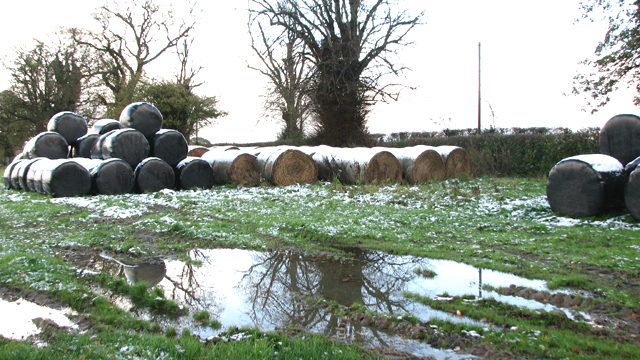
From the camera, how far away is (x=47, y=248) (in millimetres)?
5949

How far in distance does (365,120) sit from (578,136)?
11.3m

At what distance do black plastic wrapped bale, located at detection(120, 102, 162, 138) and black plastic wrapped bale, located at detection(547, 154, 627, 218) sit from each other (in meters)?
11.9

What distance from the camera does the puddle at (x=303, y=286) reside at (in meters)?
3.52

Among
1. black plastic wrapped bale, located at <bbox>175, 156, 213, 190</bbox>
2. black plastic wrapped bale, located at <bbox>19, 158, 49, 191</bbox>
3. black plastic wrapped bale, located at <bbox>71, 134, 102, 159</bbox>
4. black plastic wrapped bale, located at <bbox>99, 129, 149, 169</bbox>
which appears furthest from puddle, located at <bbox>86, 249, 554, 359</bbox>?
black plastic wrapped bale, located at <bbox>71, 134, 102, 159</bbox>

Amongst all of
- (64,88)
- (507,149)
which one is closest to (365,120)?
(507,149)

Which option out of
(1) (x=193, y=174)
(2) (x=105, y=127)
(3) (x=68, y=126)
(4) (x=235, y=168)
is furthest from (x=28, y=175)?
(4) (x=235, y=168)

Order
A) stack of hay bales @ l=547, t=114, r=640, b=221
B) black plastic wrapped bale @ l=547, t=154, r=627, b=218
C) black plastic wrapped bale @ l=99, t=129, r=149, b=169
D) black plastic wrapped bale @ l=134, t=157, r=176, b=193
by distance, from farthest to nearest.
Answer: black plastic wrapped bale @ l=99, t=129, r=149, b=169
black plastic wrapped bale @ l=134, t=157, r=176, b=193
black plastic wrapped bale @ l=547, t=154, r=627, b=218
stack of hay bales @ l=547, t=114, r=640, b=221

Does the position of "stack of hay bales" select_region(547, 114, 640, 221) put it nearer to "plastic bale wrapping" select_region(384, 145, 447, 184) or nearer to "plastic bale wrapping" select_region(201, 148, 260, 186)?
"plastic bale wrapping" select_region(384, 145, 447, 184)

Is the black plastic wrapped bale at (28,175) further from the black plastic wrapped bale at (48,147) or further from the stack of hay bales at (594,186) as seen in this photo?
the stack of hay bales at (594,186)

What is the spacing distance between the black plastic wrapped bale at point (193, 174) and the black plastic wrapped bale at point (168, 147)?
0.28 m

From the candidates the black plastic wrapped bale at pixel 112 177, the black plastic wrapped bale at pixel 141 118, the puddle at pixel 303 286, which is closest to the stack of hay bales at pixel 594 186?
the puddle at pixel 303 286

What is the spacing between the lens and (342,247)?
20.3 ft

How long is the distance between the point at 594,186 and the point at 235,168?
10188 millimetres

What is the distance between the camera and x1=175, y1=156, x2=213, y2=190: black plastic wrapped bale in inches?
523
